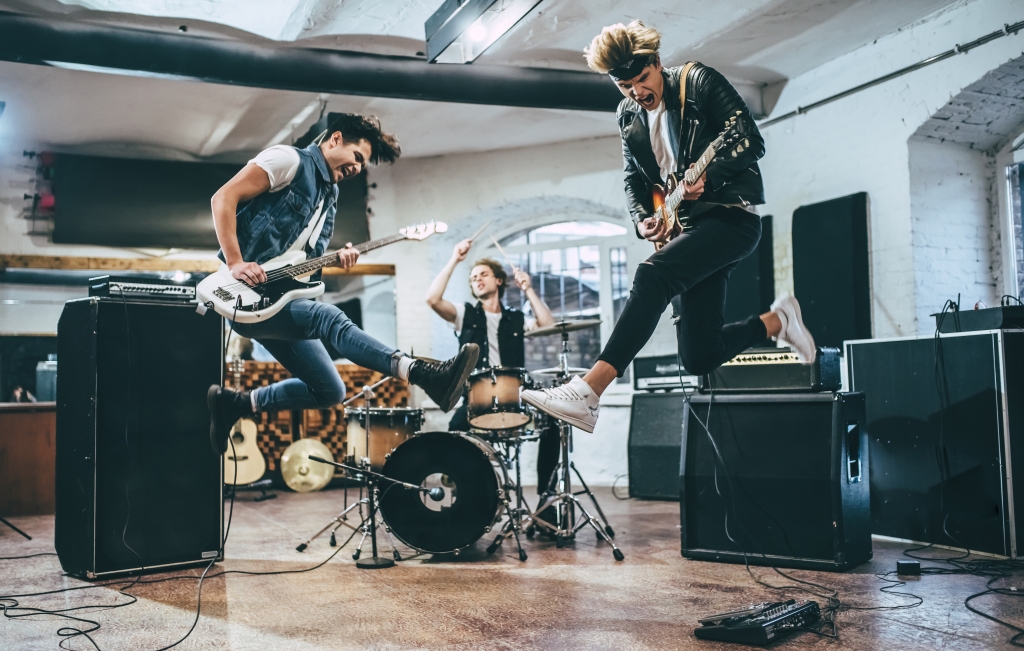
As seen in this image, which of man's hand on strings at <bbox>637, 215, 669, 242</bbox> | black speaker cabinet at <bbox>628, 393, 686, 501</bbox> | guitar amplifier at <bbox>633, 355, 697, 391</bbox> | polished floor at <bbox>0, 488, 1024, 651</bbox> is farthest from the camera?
guitar amplifier at <bbox>633, 355, 697, 391</bbox>

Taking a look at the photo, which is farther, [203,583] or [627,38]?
[203,583]

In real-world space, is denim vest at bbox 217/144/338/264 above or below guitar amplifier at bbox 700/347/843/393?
above

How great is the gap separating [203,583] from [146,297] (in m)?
1.38


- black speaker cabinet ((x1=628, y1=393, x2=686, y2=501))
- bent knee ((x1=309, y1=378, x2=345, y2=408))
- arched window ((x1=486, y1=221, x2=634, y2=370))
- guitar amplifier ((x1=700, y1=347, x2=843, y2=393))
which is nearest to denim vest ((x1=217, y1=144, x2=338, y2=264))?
bent knee ((x1=309, y1=378, x2=345, y2=408))

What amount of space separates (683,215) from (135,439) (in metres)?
2.73

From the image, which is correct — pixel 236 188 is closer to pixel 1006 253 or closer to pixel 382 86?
pixel 382 86

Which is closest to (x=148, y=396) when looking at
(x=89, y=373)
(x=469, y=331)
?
(x=89, y=373)

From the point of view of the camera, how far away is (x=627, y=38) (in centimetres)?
274

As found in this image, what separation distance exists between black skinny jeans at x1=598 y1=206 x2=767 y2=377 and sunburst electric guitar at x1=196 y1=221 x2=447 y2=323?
1328 mm

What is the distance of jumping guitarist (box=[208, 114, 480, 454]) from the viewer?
3.23 metres

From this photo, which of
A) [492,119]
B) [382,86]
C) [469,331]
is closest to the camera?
[469,331]

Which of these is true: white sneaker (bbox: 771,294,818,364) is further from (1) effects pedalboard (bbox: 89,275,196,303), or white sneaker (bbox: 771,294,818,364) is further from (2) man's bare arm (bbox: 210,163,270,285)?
(1) effects pedalboard (bbox: 89,275,196,303)

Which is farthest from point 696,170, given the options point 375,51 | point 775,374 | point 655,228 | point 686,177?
point 375,51

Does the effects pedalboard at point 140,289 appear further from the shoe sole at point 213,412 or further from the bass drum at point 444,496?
the bass drum at point 444,496
